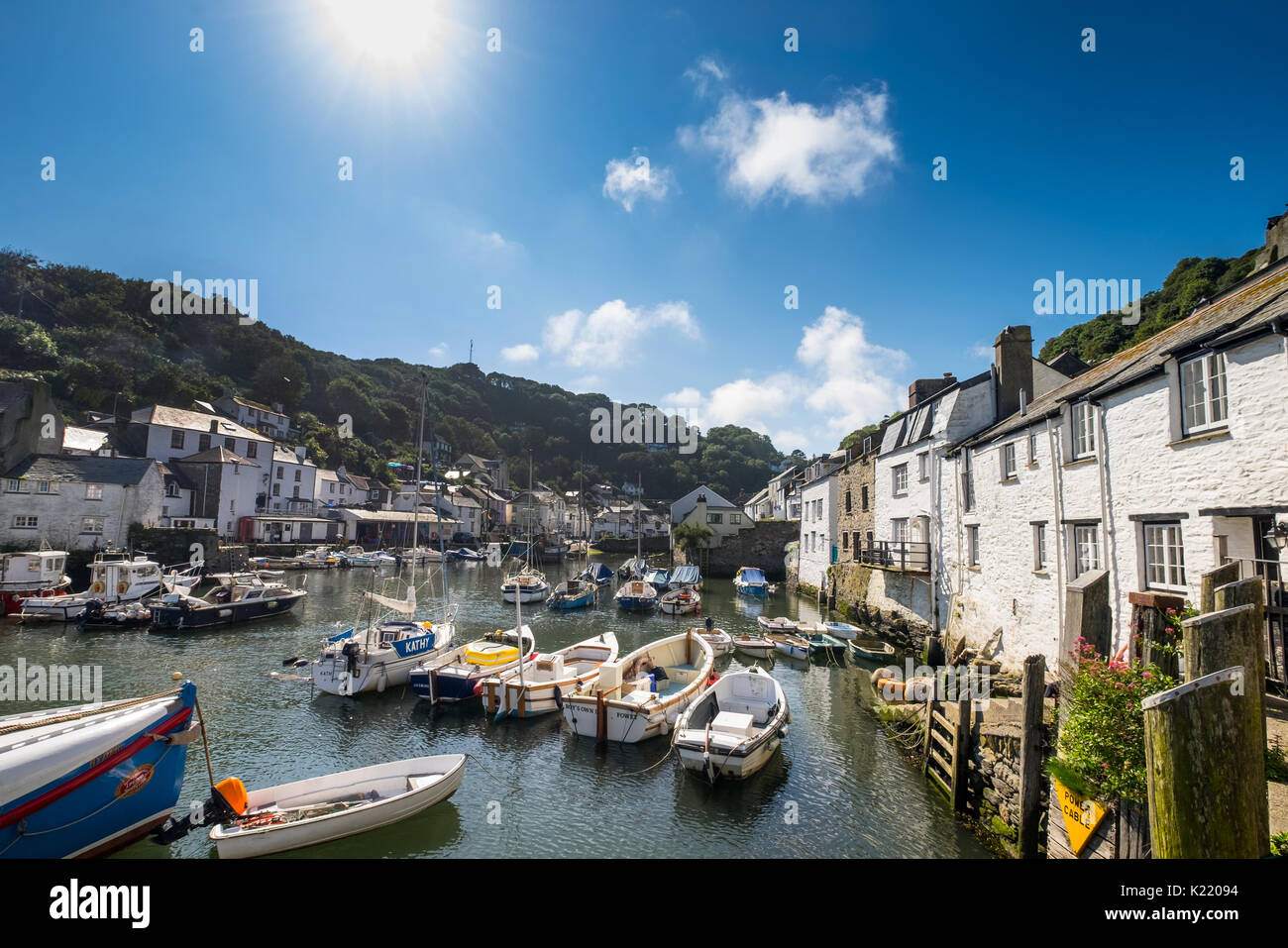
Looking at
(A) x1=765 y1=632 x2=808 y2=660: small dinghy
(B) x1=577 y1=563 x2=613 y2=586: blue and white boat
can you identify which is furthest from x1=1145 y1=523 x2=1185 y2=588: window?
(B) x1=577 y1=563 x2=613 y2=586: blue and white boat

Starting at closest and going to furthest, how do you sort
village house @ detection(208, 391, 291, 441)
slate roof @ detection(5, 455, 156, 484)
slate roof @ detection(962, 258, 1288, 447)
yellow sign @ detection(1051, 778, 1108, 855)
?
yellow sign @ detection(1051, 778, 1108, 855)
slate roof @ detection(962, 258, 1288, 447)
slate roof @ detection(5, 455, 156, 484)
village house @ detection(208, 391, 291, 441)

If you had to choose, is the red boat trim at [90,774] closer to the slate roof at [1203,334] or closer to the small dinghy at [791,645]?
the slate roof at [1203,334]

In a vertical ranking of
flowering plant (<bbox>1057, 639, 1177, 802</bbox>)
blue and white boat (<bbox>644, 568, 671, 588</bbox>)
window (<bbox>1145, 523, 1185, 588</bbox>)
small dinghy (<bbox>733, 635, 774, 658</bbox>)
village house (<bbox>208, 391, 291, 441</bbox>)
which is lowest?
small dinghy (<bbox>733, 635, 774, 658</bbox>)

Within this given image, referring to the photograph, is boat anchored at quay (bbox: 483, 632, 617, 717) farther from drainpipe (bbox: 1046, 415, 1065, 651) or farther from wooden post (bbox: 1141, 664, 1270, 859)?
wooden post (bbox: 1141, 664, 1270, 859)

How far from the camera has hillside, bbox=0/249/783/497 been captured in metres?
66.2

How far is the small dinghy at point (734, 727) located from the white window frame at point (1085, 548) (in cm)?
845

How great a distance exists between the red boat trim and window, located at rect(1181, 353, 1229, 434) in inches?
815

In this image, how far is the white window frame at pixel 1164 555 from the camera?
11624 millimetres

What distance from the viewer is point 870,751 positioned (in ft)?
50.8

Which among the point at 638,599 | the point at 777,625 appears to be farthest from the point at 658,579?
the point at 777,625

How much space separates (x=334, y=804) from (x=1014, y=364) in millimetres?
25989

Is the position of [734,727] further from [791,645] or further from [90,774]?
[90,774]

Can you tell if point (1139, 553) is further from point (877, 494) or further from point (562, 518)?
point (562, 518)

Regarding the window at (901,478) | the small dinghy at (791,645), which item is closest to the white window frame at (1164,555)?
the window at (901,478)
